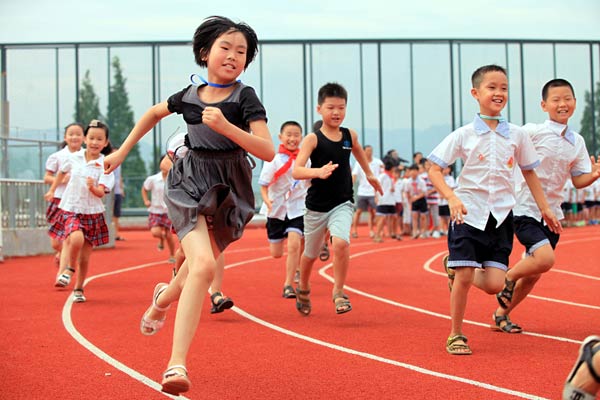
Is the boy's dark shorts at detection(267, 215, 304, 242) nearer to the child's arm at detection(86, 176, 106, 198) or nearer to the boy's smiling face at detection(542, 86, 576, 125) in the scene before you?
the child's arm at detection(86, 176, 106, 198)

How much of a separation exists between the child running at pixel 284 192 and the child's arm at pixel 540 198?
3854 mm

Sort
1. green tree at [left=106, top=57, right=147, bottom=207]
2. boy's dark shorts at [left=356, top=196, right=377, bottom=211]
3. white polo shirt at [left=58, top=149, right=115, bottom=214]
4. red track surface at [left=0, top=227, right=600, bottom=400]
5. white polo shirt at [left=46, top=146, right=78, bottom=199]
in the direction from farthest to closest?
1. green tree at [left=106, top=57, right=147, bottom=207]
2. boy's dark shorts at [left=356, top=196, right=377, bottom=211]
3. white polo shirt at [left=46, top=146, right=78, bottom=199]
4. white polo shirt at [left=58, top=149, right=115, bottom=214]
5. red track surface at [left=0, top=227, right=600, bottom=400]

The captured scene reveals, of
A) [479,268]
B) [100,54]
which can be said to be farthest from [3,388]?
[100,54]

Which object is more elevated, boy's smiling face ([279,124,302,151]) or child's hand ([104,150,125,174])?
boy's smiling face ([279,124,302,151])

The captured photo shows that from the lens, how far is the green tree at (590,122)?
31344mm

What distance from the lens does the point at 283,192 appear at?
10219 millimetres

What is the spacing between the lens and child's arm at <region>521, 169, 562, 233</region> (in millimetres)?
6270

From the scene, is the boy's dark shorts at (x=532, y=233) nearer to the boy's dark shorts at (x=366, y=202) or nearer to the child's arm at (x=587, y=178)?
the child's arm at (x=587, y=178)

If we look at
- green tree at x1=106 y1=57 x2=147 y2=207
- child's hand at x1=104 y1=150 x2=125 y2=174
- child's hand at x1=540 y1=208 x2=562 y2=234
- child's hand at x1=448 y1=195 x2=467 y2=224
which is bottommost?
child's hand at x1=540 y1=208 x2=562 y2=234

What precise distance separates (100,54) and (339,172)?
22.9 meters

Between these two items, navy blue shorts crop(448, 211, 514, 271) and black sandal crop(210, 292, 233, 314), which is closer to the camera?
navy blue shorts crop(448, 211, 514, 271)

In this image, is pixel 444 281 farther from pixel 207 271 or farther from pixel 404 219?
pixel 404 219

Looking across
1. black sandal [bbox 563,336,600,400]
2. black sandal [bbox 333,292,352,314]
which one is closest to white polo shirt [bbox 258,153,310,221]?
black sandal [bbox 333,292,352,314]

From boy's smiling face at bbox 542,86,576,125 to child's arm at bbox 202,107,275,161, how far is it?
3059 millimetres
